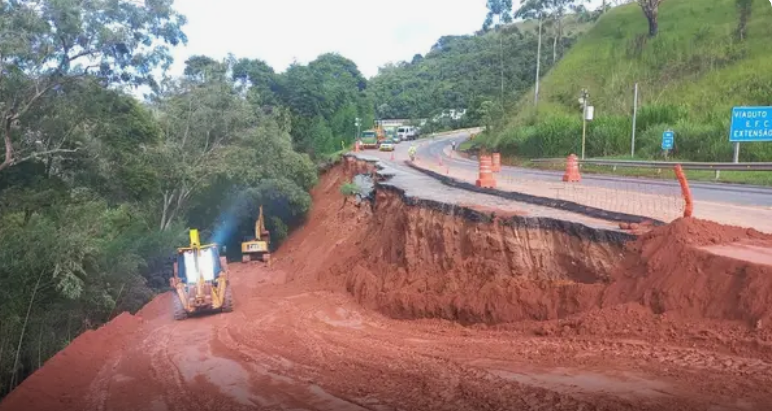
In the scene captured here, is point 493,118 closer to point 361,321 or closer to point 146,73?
point 146,73

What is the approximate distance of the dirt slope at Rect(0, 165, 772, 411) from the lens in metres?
6.99

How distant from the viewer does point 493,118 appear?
60.2 meters

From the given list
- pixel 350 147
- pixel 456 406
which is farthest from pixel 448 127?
pixel 456 406

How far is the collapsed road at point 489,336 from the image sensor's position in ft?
23.1

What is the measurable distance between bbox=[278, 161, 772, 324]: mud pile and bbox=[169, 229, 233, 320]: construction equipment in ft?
11.9

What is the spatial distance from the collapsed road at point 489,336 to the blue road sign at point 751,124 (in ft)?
42.3

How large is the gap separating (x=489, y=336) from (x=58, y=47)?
49.6 feet

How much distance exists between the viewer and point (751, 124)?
76.7 ft

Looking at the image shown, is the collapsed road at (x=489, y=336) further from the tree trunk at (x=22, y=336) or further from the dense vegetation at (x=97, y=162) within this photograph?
the dense vegetation at (x=97, y=162)

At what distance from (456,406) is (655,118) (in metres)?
33.7

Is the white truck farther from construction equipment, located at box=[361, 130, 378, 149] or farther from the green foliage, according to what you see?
construction equipment, located at box=[361, 130, 378, 149]

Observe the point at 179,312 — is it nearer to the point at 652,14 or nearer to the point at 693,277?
the point at 693,277

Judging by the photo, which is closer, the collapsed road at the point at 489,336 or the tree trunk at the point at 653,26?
the collapsed road at the point at 489,336

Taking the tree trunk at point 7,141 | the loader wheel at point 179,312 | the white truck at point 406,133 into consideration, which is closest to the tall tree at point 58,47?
the tree trunk at point 7,141
